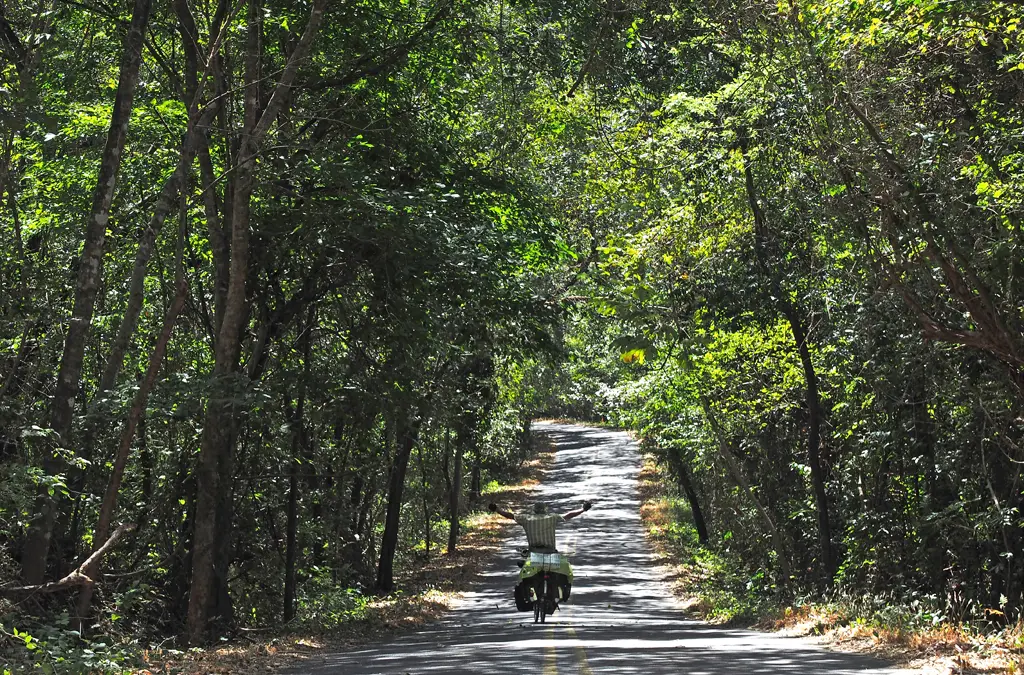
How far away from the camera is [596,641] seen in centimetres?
1560

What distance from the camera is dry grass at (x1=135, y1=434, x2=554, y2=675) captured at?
42.6 ft

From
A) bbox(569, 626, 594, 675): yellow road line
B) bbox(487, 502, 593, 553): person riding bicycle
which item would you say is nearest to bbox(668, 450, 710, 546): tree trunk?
bbox(487, 502, 593, 553): person riding bicycle

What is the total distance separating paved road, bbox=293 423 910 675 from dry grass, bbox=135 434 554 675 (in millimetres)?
646

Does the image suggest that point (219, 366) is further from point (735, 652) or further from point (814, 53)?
point (814, 53)

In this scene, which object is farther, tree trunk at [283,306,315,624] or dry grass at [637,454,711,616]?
dry grass at [637,454,711,616]

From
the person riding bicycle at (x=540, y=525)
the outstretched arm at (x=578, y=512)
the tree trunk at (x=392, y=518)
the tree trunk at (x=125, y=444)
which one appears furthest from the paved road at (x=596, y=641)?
the tree trunk at (x=125, y=444)

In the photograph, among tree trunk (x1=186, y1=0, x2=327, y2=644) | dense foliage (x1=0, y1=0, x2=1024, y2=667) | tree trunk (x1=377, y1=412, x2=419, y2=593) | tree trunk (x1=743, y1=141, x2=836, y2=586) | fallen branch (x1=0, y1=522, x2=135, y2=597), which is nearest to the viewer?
fallen branch (x1=0, y1=522, x2=135, y2=597)

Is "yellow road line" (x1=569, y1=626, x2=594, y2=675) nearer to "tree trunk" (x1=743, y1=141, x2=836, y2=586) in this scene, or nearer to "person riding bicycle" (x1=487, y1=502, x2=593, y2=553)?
"person riding bicycle" (x1=487, y1=502, x2=593, y2=553)

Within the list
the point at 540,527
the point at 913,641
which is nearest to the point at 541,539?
the point at 540,527

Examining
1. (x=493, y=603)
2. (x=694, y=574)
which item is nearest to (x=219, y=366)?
(x=493, y=603)

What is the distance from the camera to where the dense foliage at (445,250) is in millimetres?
13078

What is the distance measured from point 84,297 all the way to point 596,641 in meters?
8.33

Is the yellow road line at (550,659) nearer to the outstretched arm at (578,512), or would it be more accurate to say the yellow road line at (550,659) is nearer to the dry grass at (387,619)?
the outstretched arm at (578,512)

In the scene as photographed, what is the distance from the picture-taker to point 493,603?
85.3 feet
